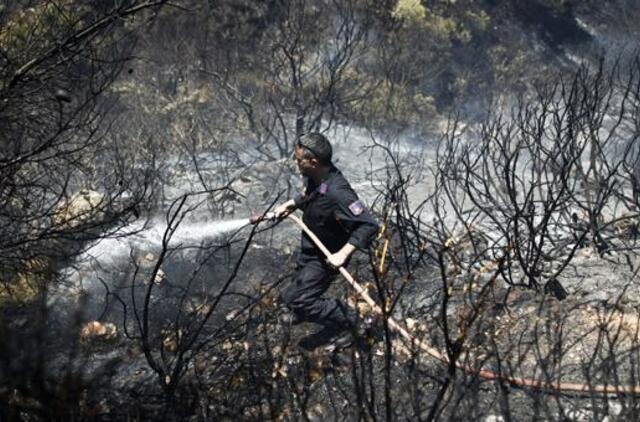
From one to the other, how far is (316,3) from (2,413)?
1315 centimetres

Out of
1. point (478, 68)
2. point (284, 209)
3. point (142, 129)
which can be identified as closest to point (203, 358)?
point (284, 209)

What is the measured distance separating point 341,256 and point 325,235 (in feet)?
1.21

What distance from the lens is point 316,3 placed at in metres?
14.8

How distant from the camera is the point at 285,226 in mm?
8391

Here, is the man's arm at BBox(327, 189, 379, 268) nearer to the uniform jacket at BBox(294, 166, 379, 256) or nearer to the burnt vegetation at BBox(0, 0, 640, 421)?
the uniform jacket at BBox(294, 166, 379, 256)

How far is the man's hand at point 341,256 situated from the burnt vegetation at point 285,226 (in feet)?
1.00

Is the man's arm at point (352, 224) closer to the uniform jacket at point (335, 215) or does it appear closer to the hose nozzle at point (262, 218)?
the uniform jacket at point (335, 215)

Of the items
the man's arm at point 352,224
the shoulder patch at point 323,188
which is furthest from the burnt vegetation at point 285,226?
the shoulder patch at point 323,188

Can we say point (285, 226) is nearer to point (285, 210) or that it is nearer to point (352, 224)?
point (285, 210)

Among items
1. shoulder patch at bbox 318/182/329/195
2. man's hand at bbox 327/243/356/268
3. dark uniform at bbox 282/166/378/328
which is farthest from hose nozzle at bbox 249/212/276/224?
man's hand at bbox 327/243/356/268

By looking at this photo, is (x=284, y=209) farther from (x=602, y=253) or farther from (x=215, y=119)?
(x=215, y=119)

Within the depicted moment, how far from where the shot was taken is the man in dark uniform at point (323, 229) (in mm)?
4062

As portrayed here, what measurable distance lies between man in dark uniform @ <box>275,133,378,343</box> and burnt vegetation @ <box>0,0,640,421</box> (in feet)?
0.82

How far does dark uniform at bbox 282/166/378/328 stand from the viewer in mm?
4078
